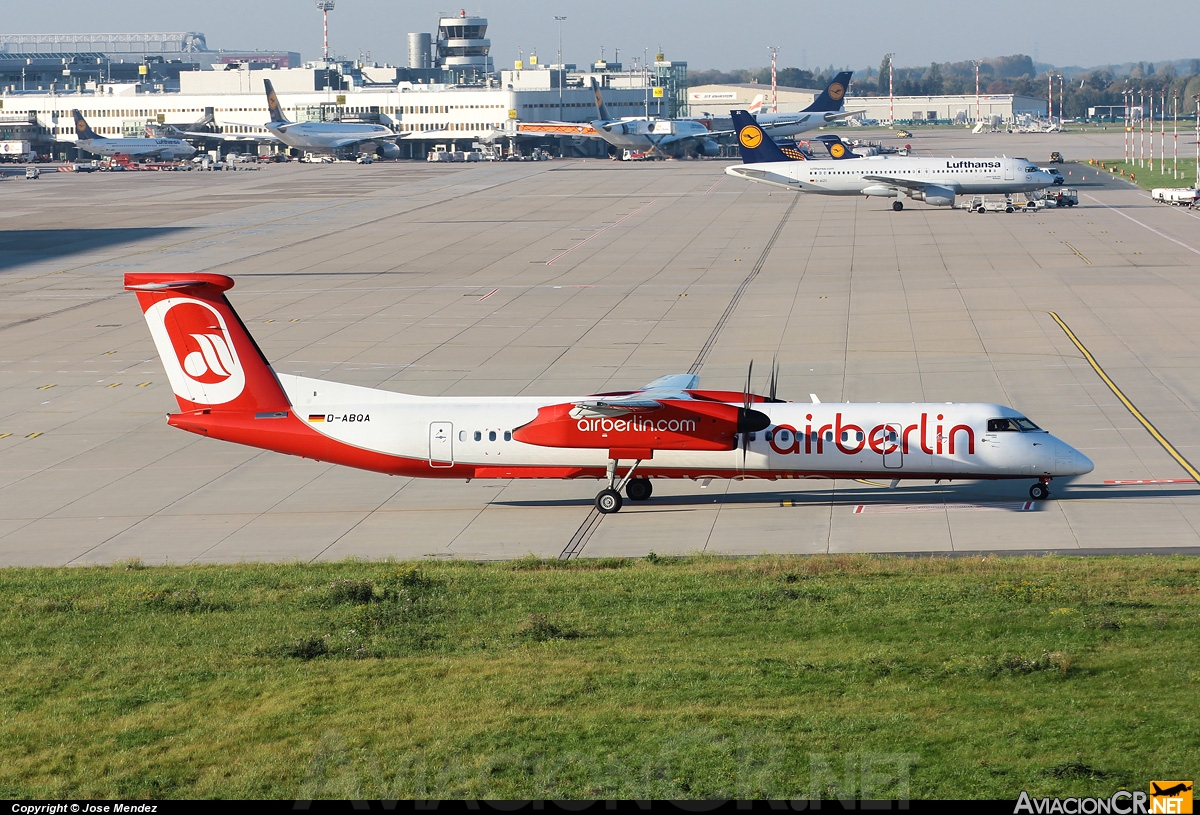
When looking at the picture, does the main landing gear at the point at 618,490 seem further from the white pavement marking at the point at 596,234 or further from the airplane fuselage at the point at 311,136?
the airplane fuselage at the point at 311,136

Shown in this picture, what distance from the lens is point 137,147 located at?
19325cm

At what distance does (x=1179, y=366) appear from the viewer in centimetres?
4531

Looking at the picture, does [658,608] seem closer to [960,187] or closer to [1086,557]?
[1086,557]

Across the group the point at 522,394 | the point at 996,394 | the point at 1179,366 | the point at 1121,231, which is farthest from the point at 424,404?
the point at 1121,231

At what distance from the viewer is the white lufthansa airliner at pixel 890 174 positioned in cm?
10500

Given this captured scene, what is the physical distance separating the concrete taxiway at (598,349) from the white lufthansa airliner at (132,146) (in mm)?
84912

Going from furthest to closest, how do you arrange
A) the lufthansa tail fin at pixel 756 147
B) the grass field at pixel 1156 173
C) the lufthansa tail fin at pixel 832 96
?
the lufthansa tail fin at pixel 832 96
the grass field at pixel 1156 173
the lufthansa tail fin at pixel 756 147

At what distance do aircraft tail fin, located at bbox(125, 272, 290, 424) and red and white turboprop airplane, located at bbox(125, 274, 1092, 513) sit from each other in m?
0.03

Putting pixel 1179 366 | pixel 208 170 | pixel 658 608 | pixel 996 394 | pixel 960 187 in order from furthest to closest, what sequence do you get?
pixel 208 170 → pixel 960 187 → pixel 1179 366 → pixel 996 394 → pixel 658 608

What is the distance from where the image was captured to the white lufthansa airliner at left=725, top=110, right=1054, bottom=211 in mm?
105000

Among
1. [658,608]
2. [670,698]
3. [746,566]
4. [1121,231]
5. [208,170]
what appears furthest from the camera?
[208,170]

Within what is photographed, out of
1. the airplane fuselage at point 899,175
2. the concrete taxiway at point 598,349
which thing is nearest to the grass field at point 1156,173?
the concrete taxiway at point 598,349

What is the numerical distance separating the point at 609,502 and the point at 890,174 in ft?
272

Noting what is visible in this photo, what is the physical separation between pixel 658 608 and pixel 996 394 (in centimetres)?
2367
